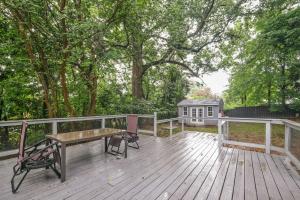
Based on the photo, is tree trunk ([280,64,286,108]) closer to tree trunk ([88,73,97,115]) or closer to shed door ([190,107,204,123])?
shed door ([190,107,204,123])

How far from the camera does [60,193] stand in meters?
2.23

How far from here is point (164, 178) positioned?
2.71m

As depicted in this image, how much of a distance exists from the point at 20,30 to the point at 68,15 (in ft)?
4.59

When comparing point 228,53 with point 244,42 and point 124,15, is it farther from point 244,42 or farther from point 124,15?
point 124,15

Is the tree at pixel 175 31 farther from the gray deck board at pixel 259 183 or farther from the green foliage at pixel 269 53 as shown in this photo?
the gray deck board at pixel 259 183

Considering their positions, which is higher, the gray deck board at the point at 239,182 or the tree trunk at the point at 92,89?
the tree trunk at the point at 92,89

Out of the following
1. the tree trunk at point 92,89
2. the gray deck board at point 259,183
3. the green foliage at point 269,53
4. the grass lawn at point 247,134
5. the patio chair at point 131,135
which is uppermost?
the green foliage at point 269,53

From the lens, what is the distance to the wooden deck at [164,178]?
2.23 meters

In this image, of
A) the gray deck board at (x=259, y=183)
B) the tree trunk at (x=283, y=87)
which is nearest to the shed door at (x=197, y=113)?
the tree trunk at (x=283, y=87)

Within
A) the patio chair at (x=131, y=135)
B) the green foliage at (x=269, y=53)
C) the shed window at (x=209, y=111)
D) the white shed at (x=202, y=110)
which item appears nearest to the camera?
the patio chair at (x=131, y=135)

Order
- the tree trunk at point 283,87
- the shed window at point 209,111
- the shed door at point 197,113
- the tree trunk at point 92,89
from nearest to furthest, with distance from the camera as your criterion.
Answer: the tree trunk at point 92,89, the tree trunk at point 283,87, the shed window at point 209,111, the shed door at point 197,113

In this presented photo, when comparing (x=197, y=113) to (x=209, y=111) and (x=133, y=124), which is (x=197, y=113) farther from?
(x=133, y=124)

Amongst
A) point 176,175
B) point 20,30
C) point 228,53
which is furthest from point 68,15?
point 228,53

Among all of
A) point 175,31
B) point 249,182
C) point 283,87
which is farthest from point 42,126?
point 283,87
